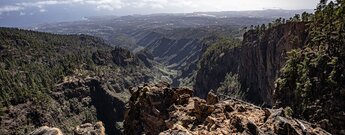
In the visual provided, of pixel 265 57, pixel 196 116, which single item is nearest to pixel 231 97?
pixel 196 116

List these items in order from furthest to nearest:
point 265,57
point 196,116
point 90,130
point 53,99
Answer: point 53,99 < point 265,57 < point 196,116 < point 90,130

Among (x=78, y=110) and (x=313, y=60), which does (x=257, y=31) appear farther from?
(x=313, y=60)

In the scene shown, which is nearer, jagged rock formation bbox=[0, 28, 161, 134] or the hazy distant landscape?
the hazy distant landscape

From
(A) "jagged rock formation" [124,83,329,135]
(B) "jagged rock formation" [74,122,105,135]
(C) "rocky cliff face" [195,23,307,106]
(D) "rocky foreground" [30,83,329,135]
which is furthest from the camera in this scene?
(C) "rocky cliff face" [195,23,307,106]

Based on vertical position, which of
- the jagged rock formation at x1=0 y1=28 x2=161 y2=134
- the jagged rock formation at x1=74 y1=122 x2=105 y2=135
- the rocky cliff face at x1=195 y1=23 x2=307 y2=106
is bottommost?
the jagged rock formation at x1=0 y1=28 x2=161 y2=134

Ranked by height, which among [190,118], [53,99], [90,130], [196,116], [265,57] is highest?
[90,130]

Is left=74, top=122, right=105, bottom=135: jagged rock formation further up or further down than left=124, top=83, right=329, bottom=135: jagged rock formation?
further up

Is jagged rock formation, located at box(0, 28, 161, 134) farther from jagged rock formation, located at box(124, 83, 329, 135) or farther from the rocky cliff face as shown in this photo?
jagged rock formation, located at box(124, 83, 329, 135)

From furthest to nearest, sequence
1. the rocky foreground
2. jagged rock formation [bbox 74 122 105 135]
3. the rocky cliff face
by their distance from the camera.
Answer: the rocky cliff face
the rocky foreground
jagged rock formation [bbox 74 122 105 135]

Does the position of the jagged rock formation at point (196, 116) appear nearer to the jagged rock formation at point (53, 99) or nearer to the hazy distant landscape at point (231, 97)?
the hazy distant landscape at point (231, 97)

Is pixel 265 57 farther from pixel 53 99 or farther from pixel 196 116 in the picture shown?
pixel 196 116

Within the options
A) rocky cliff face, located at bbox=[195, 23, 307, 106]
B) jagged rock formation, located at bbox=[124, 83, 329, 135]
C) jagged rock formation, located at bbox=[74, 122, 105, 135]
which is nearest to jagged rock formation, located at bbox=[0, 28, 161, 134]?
rocky cliff face, located at bbox=[195, 23, 307, 106]
